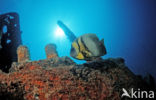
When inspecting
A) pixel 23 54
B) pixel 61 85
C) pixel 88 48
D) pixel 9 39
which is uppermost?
pixel 9 39

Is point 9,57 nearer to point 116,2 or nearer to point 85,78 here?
point 85,78

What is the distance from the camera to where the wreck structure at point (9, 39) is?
25.5ft

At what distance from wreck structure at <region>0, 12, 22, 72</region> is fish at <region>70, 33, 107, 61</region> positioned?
7.94 metres

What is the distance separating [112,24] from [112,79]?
377 feet

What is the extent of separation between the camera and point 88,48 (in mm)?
1539

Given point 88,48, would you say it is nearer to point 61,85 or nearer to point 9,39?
point 61,85

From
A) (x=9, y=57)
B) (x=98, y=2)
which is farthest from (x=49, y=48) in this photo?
(x=98, y=2)

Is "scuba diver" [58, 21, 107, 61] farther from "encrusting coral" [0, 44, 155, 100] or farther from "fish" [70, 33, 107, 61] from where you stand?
"encrusting coral" [0, 44, 155, 100]

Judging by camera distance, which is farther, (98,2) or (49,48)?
(98,2)

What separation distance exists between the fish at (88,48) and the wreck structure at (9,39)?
26.0ft

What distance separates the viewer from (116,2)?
98000 mm

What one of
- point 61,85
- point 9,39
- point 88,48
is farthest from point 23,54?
point 88,48

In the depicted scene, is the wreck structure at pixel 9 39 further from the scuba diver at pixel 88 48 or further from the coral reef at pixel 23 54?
the scuba diver at pixel 88 48

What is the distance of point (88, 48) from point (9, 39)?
9.29m
